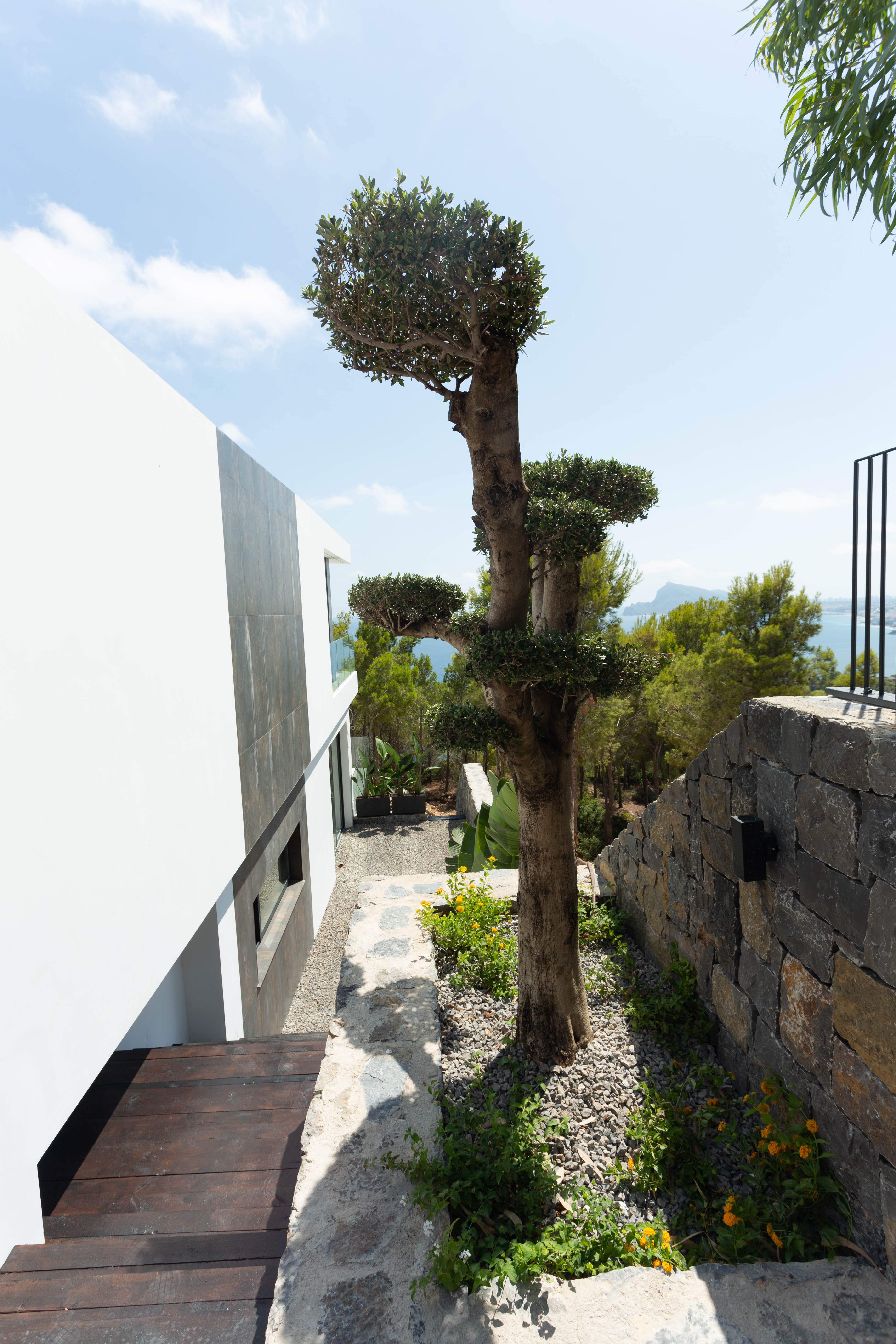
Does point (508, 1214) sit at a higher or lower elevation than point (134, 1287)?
higher

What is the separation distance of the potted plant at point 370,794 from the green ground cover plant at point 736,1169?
12568 mm

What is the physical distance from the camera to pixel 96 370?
3164mm

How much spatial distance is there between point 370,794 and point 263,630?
10.2 m

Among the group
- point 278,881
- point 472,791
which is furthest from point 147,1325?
point 472,791

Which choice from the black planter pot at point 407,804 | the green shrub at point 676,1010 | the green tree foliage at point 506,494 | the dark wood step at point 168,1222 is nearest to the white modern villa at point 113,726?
the dark wood step at point 168,1222

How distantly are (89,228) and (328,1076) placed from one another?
5.54 m

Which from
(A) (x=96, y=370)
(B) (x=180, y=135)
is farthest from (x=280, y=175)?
(A) (x=96, y=370)

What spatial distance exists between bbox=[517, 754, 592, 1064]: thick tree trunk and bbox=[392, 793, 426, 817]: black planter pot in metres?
12.1

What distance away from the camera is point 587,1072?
3.70 m

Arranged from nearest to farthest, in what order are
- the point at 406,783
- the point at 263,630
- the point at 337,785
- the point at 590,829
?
the point at 263,630 → the point at 337,785 → the point at 590,829 → the point at 406,783

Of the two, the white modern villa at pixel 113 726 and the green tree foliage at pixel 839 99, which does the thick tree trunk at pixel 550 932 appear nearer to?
the white modern villa at pixel 113 726

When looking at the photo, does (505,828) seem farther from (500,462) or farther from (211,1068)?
(500,462)

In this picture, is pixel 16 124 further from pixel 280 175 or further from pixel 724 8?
pixel 724 8

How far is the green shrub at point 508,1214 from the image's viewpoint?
2.39 meters
